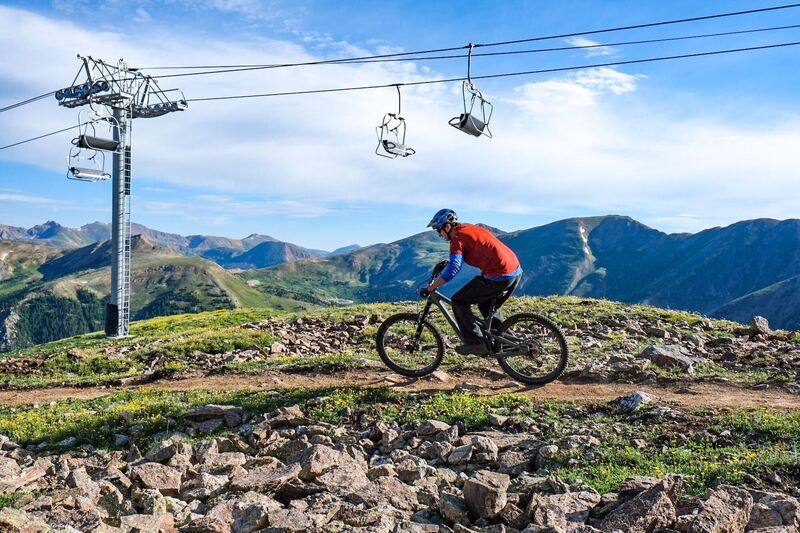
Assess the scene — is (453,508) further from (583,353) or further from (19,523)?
(583,353)

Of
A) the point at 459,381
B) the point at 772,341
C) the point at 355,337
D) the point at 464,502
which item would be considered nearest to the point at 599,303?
the point at 772,341

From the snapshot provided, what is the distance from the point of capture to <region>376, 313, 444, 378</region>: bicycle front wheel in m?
14.9

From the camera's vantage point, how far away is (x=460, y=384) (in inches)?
566

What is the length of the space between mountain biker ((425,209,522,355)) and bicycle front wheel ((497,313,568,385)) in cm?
45

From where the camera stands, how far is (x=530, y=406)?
12.2m

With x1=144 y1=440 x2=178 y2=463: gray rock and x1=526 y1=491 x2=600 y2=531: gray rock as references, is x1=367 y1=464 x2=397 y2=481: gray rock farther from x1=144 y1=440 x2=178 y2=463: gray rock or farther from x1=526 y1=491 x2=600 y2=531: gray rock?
x1=144 y1=440 x2=178 y2=463: gray rock

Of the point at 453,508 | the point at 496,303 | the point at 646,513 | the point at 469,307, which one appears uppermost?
the point at 496,303

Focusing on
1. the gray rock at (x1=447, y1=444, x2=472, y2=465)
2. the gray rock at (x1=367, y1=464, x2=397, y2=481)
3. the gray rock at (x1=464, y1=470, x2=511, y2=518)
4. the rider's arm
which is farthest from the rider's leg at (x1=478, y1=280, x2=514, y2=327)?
the gray rock at (x1=464, y1=470, x2=511, y2=518)

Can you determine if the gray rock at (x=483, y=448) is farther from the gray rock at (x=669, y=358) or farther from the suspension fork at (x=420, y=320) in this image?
the gray rock at (x=669, y=358)

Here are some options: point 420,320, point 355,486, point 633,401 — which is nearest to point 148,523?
point 355,486

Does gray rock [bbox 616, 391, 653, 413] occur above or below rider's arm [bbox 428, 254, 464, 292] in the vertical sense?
below

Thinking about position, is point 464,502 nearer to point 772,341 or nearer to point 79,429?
point 79,429

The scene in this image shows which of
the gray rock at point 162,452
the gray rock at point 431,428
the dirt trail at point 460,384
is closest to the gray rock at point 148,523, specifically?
the gray rock at point 162,452

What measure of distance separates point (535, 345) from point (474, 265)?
2336mm
